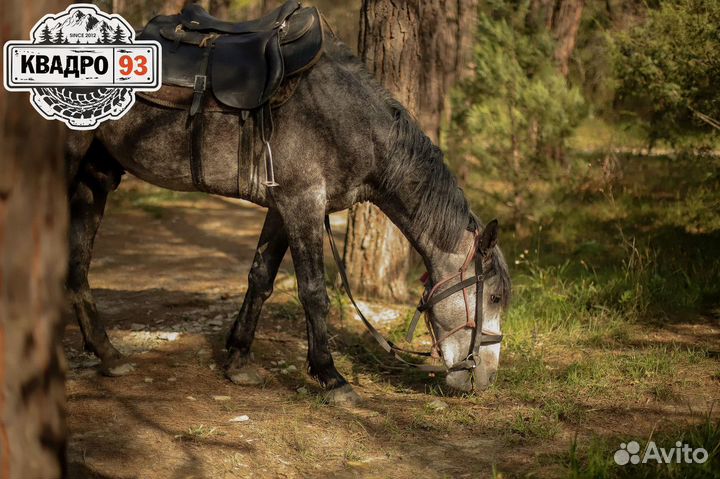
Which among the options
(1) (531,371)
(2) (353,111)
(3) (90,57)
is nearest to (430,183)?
(2) (353,111)

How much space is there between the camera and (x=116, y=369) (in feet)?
17.2

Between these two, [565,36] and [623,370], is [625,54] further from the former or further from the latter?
[565,36]

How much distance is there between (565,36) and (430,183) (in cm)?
867

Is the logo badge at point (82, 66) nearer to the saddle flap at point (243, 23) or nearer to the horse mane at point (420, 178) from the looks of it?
the saddle flap at point (243, 23)

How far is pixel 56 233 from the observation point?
2.72 metres

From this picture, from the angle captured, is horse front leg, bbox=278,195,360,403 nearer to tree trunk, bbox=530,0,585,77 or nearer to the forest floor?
the forest floor

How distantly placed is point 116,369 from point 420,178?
2.44 meters

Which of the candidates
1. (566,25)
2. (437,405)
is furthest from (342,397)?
(566,25)

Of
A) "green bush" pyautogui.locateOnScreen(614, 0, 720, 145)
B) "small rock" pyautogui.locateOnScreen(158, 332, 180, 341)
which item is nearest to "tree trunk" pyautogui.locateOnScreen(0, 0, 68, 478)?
"small rock" pyautogui.locateOnScreen(158, 332, 180, 341)

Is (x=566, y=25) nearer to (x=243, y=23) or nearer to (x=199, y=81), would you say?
(x=243, y=23)

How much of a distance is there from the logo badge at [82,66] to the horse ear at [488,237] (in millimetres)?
2258

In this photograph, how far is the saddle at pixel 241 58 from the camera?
186 inches

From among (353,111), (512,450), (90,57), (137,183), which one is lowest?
(137,183)

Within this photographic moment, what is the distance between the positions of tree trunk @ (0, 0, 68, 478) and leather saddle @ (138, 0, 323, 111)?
198cm
